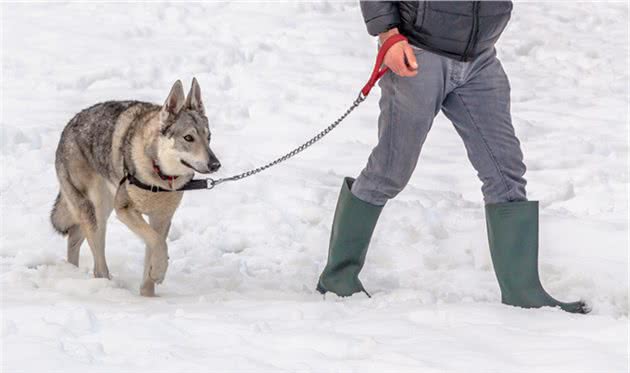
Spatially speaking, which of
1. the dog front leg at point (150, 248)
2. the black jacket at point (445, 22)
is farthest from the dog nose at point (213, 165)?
the black jacket at point (445, 22)

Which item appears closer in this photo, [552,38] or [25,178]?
[25,178]

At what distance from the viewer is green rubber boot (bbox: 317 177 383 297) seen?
505cm

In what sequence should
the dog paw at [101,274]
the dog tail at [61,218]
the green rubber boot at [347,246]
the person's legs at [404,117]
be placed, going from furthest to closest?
the dog tail at [61,218] < the dog paw at [101,274] < the green rubber boot at [347,246] < the person's legs at [404,117]

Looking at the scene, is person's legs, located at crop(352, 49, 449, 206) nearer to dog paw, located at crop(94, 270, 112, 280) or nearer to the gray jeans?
the gray jeans

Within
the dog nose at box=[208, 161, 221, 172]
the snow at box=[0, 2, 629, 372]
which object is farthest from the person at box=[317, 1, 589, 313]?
the dog nose at box=[208, 161, 221, 172]

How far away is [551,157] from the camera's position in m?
7.96

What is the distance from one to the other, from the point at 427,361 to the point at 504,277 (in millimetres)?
1259

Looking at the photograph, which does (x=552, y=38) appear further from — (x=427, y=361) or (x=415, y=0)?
(x=427, y=361)

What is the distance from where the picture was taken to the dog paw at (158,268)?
17.2 ft

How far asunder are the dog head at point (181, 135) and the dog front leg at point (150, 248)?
31 centimetres

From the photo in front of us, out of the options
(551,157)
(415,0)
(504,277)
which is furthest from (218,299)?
(551,157)

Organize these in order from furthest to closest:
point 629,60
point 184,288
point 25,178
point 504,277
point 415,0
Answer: point 629,60 < point 25,178 < point 184,288 < point 504,277 < point 415,0

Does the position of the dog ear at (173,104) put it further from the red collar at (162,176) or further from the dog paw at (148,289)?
the dog paw at (148,289)

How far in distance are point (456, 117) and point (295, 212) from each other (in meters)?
2.03
